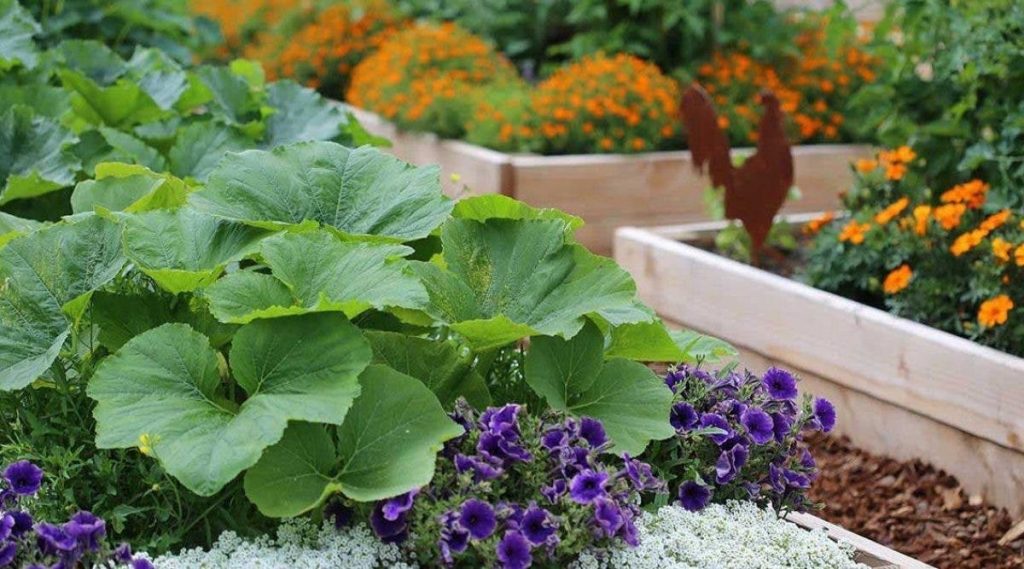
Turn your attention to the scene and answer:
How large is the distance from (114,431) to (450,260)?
55 centimetres

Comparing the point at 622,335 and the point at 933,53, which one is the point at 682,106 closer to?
the point at 933,53

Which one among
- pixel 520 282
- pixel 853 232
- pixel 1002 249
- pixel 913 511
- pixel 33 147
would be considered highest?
pixel 520 282

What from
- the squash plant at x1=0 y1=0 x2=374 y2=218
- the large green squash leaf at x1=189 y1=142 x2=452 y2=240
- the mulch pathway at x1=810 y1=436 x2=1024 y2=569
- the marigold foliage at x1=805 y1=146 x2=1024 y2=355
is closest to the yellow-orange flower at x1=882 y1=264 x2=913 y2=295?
the marigold foliage at x1=805 y1=146 x2=1024 y2=355

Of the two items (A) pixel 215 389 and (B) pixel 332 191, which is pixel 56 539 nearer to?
(A) pixel 215 389

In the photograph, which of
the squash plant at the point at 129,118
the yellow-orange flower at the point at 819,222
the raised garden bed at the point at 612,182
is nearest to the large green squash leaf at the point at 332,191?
Answer: the squash plant at the point at 129,118

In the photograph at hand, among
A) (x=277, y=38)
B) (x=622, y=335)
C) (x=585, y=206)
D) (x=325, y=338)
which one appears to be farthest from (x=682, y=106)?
(x=277, y=38)

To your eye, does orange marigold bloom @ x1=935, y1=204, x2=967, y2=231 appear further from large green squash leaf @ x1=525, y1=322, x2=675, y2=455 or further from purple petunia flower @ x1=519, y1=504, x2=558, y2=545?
purple petunia flower @ x1=519, y1=504, x2=558, y2=545

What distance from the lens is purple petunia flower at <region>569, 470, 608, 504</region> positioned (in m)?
1.80

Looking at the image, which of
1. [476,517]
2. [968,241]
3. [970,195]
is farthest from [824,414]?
[970,195]

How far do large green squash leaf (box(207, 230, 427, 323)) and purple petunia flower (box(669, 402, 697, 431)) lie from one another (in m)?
0.47

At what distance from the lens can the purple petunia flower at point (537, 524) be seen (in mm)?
1768

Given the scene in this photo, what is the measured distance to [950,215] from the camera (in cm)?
363

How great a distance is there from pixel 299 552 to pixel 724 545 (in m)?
0.58

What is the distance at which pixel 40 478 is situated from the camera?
183 centimetres
